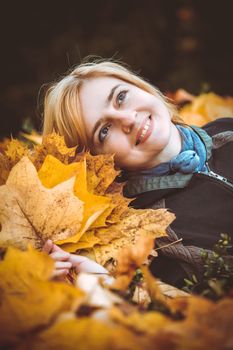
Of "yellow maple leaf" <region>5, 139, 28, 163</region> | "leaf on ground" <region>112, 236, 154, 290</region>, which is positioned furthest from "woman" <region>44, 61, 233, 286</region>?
"leaf on ground" <region>112, 236, 154, 290</region>

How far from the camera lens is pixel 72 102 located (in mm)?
1567

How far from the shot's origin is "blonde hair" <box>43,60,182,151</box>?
1.56 m

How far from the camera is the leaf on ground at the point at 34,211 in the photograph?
1.11 metres

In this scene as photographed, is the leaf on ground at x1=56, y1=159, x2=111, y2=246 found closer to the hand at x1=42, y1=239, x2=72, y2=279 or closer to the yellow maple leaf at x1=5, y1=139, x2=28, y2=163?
the hand at x1=42, y1=239, x2=72, y2=279

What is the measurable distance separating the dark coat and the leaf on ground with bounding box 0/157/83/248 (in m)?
0.32

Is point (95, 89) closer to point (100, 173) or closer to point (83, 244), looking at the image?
point (100, 173)

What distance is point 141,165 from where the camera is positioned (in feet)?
5.08

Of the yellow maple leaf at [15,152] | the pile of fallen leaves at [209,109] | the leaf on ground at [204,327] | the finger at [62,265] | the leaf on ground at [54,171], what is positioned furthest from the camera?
the pile of fallen leaves at [209,109]

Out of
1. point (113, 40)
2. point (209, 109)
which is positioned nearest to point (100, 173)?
point (209, 109)

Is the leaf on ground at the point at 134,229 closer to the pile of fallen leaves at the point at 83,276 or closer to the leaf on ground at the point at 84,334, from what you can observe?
the pile of fallen leaves at the point at 83,276

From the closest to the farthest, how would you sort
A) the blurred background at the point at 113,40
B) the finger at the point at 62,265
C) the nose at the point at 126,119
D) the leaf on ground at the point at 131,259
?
the leaf on ground at the point at 131,259, the finger at the point at 62,265, the nose at the point at 126,119, the blurred background at the point at 113,40

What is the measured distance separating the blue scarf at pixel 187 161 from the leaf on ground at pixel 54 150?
0.33 m

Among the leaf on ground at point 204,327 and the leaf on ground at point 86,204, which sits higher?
the leaf on ground at point 86,204

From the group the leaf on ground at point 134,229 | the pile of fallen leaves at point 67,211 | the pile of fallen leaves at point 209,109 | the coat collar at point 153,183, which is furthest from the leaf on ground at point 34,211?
the pile of fallen leaves at point 209,109
